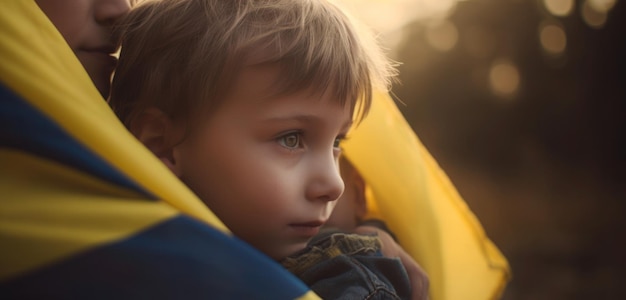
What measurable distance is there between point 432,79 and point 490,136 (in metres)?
1.13

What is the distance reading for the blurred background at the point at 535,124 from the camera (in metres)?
5.74

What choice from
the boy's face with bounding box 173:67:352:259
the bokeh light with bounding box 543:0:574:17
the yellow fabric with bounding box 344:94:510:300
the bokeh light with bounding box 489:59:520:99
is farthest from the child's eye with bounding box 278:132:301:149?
the bokeh light with bounding box 489:59:520:99

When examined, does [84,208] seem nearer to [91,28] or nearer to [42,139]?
[42,139]

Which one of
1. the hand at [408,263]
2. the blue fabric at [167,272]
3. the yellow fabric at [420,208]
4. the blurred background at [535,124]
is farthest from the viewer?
the blurred background at [535,124]

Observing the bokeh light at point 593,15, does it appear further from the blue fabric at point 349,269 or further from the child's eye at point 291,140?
the child's eye at point 291,140

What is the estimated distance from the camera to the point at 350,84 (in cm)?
128

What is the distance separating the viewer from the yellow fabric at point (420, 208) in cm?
161

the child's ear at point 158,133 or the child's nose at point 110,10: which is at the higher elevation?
the child's nose at point 110,10

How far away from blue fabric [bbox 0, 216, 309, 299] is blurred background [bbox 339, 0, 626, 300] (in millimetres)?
4398

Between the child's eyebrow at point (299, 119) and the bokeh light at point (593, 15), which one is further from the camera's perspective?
the bokeh light at point (593, 15)

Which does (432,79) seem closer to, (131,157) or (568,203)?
(568,203)

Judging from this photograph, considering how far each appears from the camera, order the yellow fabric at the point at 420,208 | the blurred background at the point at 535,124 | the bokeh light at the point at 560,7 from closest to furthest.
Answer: the yellow fabric at the point at 420,208 < the blurred background at the point at 535,124 < the bokeh light at the point at 560,7

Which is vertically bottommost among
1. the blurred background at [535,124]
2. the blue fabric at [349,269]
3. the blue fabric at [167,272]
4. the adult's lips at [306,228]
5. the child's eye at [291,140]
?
the blurred background at [535,124]

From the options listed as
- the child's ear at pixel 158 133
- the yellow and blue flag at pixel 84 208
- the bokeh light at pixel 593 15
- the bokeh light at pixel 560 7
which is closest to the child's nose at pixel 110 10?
the child's ear at pixel 158 133
